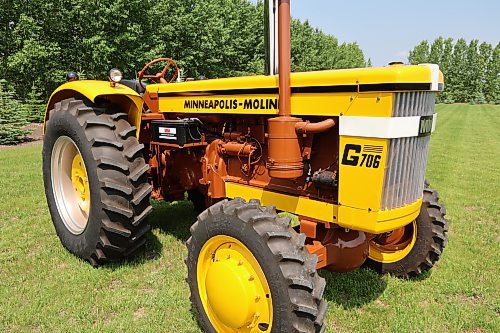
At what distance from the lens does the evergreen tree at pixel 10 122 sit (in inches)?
509

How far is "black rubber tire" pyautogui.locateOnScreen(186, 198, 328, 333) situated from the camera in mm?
2316

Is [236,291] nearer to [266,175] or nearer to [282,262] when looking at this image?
[282,262]

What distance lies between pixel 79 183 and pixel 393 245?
3.23 metres

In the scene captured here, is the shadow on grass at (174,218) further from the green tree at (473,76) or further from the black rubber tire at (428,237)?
the green tree at (473,76)

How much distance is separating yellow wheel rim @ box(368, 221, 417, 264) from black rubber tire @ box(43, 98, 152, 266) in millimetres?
2093

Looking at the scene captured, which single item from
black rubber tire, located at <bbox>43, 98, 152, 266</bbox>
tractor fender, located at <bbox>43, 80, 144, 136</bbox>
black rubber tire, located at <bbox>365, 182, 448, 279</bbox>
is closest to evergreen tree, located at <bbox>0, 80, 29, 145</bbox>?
tractor fender, located at <bbox>43, 80, 144, 136</bbox>

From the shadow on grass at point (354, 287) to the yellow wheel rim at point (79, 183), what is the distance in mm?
2531

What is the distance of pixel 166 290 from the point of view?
353 centimetres

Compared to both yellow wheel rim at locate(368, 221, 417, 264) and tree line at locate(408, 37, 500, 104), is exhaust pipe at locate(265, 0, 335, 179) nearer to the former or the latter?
yellow wheel rim at locate(368, 221, 417, 264)

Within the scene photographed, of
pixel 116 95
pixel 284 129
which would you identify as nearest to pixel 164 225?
pixel 116 95

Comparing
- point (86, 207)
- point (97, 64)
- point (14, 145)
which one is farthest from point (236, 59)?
point (86, 207)

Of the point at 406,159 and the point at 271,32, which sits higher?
the point at 271,32

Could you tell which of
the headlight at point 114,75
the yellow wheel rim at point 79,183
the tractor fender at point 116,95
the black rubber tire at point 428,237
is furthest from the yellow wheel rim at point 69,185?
the black rubber tire at point 428,237

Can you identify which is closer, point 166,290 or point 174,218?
point 166,290
